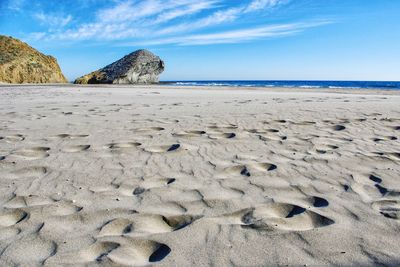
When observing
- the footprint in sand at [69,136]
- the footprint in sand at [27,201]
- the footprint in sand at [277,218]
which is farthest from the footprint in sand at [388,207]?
the footprint in sand at [69,136]

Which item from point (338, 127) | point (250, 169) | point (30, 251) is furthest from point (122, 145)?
point (338, 127)

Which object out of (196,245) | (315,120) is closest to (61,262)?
(196,245)

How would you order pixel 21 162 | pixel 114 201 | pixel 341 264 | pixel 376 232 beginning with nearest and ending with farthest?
pixel 341 264
pixel 376 232
pixel 114 201
pixel 21 162

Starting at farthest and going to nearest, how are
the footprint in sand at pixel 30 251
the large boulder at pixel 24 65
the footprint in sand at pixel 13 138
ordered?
the large boulder at pixel 24 65 → the footprint in sand at pixel 13 138 → the footprint in sand at pixel 30 251

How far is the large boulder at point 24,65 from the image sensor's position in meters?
40.2

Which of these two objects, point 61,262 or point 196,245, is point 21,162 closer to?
point 61,262

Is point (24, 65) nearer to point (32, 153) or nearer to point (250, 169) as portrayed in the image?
point (32, 153)

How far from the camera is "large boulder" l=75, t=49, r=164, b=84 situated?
37.1 metres

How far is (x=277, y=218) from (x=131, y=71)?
3800 centimetres

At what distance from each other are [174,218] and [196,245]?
37cm

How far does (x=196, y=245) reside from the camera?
1.90m

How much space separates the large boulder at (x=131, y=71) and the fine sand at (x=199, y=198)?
110 feet

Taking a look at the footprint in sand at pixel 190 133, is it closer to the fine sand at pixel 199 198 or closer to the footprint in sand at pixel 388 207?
the fine sand at pixel 199 198

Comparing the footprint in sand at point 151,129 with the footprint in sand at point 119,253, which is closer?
the footprint in sand at point 119,253
